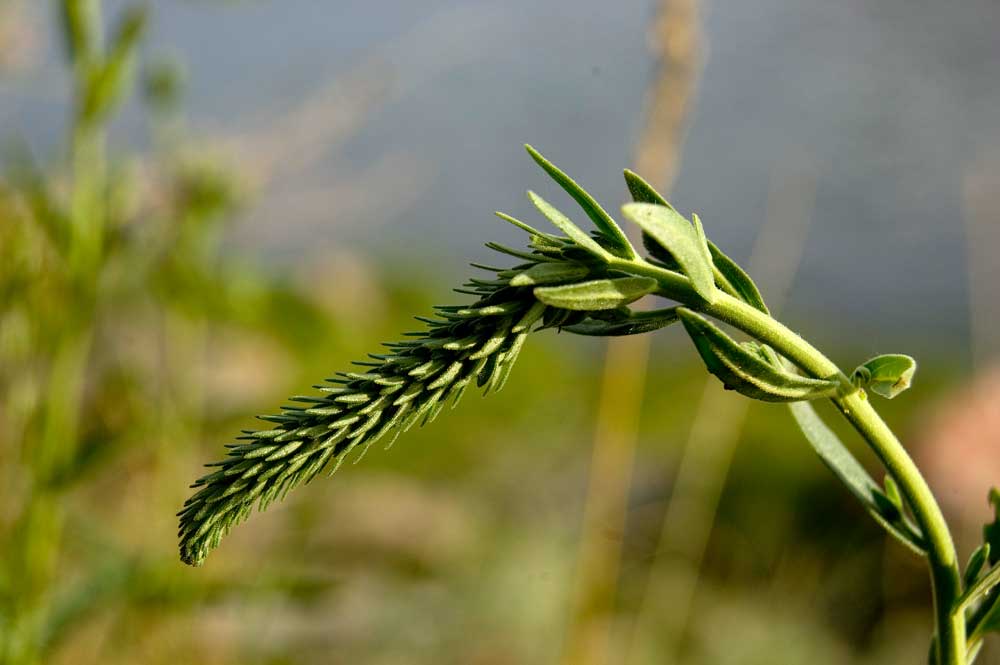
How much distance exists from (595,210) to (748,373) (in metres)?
0.11

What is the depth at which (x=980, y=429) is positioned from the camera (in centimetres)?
293

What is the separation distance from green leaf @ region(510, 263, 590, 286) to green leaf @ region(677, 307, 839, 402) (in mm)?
57

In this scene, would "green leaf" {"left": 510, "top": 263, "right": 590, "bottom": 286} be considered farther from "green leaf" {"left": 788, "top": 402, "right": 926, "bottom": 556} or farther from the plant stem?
"green leaf" {"left": 788, "top": 402, "right": 926, "bottom": 556}

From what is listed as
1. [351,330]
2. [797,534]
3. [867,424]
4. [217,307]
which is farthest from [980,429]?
[351,330]

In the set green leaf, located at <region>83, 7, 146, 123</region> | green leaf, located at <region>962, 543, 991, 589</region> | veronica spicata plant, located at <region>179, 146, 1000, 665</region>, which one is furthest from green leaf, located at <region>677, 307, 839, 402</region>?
green leaf, located at <region>83, 7, 146, 123</region>

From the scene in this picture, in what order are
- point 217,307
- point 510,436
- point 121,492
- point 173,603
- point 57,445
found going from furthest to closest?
1. point 510,436
2. point 121,492
3. point 217,307
4. point 173,603
5. point 57,445

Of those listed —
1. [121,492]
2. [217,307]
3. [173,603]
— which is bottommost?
[121,492]

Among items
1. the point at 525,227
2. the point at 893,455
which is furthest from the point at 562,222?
the point at 893,455

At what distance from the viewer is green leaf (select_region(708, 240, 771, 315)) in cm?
54

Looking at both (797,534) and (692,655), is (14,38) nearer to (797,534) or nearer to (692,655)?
(692,655)

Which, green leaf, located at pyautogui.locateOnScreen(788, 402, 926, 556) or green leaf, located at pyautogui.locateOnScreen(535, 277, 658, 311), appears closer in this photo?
green leaf, located at pyautogui.locateOnScreen(535, 277, 658, 311)

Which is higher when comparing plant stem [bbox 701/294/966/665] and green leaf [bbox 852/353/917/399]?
green leaf [bbox 852/353/917/399]

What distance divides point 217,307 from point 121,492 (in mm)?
1888

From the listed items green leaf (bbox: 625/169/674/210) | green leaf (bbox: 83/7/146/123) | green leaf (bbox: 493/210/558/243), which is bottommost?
green leaf (bbox: 83/7/146/123)
